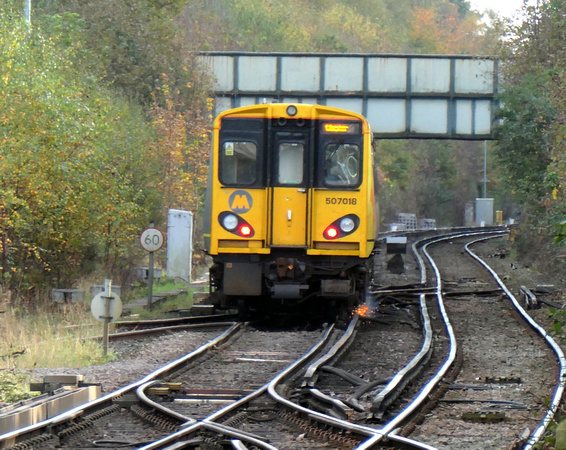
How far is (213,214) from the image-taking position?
12805 millimetres

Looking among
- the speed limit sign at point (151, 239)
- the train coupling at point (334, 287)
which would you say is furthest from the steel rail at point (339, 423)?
the speed limit sign at point (151, 239)

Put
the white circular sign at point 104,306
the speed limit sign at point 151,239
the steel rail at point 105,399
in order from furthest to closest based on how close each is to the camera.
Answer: the speed limit sign at point 151,239 → the white circular sign at point 104,306 → the steel rail at point 105,399

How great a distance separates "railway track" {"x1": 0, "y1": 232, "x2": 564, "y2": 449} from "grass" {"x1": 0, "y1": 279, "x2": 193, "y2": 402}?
3.60 ft

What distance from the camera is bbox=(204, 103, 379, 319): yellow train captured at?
502 inches

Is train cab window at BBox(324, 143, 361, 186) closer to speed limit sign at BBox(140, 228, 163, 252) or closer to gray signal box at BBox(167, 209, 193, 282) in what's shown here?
speed limit sign at BBox(140, 228, 163, 252)

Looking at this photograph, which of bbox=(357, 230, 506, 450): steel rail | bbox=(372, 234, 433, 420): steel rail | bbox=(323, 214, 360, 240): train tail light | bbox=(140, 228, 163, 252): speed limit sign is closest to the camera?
bbox=(357, 230, 506, 450): steel rail

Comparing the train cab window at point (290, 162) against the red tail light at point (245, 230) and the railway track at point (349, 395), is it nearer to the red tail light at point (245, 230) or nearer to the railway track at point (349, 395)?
the red tail light at point (245, 230)

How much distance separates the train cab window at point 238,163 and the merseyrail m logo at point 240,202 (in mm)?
176

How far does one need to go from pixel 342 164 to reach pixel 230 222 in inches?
68.9

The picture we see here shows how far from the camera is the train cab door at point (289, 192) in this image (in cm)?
1277

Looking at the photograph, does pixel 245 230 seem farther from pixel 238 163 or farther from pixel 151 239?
pixel 151 239

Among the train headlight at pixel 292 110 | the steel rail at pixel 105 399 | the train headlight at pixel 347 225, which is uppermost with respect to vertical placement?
the train headlight at pixel 292 110

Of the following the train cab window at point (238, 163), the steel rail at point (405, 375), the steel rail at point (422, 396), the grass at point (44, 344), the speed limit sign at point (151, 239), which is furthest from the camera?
the speed limit sign at point (151, 239)

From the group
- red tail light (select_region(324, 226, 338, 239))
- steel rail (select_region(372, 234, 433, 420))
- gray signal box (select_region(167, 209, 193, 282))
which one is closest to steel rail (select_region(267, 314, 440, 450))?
steel rail (select_region(372, 234, 433, 420))
